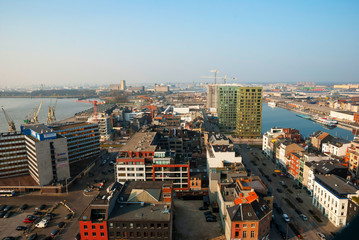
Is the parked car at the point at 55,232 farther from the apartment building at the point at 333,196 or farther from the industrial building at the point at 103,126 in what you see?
the industrial building at the point at 103,126

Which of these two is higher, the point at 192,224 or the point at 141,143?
the point at 141,143

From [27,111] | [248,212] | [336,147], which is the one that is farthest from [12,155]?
[27,111]

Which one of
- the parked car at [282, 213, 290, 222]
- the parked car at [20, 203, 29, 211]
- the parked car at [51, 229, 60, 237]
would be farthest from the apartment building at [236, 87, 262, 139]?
the parked car at [20, 203, 29, 211]

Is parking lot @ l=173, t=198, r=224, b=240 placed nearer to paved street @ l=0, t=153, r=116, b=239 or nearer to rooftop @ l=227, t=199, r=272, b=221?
rooftop @ l=227, t=199, r=272, b=221

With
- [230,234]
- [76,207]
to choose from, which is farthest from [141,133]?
[230,234]

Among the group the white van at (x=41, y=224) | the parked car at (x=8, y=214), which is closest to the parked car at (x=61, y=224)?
the white van at (x=41, y=224)

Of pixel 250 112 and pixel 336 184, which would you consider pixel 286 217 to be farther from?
pixel 250 112

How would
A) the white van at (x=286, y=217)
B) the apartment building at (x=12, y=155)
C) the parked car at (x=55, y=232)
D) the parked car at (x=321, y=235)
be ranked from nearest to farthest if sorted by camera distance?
1. the parked car at (x=321, y=235)
2. the parked car at (x=55, y=232)
3. the white van at (x=286, y=217)
4. the apartment building at (x=12, y=155)
